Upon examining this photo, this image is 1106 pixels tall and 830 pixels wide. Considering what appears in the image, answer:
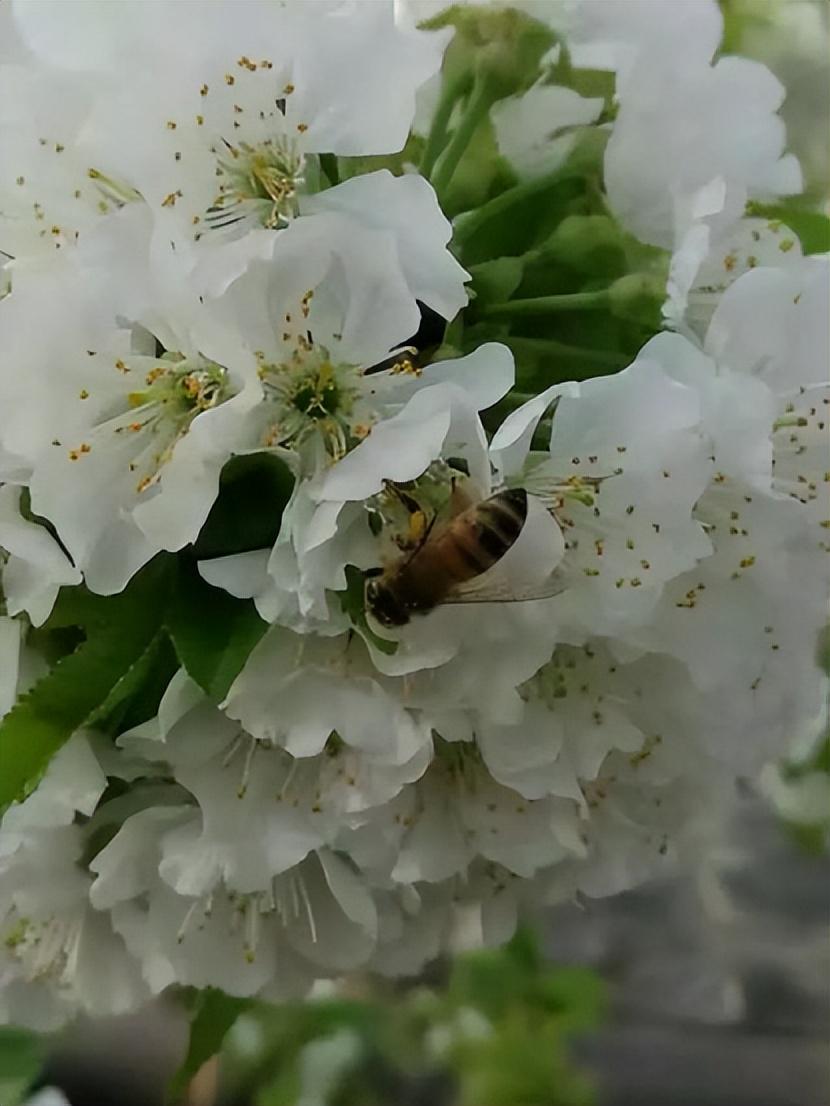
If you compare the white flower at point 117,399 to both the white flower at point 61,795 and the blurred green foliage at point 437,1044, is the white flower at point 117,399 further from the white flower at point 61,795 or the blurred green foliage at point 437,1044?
the blurred green foliage at point 437,1044

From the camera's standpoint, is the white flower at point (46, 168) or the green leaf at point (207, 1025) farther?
the green leaf at point (207, 1025)

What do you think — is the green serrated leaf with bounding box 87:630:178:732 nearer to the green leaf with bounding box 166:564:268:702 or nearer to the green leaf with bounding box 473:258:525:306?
the green leaf with bounding box 166:564:268:702

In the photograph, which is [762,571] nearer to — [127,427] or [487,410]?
[487,410]

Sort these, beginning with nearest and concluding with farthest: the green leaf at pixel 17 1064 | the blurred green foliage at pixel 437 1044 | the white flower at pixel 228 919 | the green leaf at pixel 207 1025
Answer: the white flower at pixel 228 919 < the green leaf at pixel 207 1025 < the green leaf at pixel 17 1064 < the blurred green foliage at pixel 437 1044

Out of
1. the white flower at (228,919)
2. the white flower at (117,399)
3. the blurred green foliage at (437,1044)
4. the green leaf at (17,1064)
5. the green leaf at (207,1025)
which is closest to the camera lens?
the white flower at (117,399)

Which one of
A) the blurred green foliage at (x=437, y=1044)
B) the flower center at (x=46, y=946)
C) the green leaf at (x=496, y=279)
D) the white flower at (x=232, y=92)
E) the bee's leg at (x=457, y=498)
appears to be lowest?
the blurred green foliage at (x=437, y=1044)

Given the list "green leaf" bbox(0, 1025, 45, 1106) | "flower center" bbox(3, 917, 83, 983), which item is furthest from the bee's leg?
"green leaf" bbox(0, 1025, 45, 1106)

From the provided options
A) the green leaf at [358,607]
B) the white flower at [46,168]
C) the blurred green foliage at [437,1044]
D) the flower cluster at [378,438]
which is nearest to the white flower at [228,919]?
the flower cluster at [378,438]
